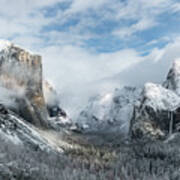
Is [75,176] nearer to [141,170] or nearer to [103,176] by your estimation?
[103,176]

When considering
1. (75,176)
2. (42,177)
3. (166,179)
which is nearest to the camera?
(42,177)

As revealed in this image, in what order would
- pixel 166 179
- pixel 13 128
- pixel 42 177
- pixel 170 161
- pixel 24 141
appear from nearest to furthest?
pixel 42 177 → pixel 166 179 → pixel 170 161 → pixel 24 141 → pixel 13 128

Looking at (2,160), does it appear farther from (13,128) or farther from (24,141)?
(13,128)

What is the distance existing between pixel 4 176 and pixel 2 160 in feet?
15.9

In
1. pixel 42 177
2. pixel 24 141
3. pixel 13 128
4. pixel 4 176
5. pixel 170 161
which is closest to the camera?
pixel 4 176

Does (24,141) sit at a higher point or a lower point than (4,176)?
lower

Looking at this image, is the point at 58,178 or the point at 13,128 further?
the point at 13,128

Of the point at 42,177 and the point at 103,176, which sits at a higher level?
the point at 42,177

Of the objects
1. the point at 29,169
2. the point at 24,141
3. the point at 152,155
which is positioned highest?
the point at 29,169

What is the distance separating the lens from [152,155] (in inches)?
3273

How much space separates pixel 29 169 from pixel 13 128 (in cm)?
6341

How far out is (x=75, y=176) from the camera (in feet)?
124

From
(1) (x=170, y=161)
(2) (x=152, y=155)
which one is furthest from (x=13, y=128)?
(1) (x=170, y=161)

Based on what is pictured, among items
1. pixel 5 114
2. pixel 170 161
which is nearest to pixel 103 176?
pixel 170 161
